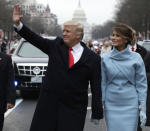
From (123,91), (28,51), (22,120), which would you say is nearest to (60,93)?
(123,91)

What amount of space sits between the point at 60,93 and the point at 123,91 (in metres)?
0.80

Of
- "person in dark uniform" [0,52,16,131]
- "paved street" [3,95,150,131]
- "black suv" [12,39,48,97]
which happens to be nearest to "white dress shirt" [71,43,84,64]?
"person in dark uniform" [0,52,16,131]

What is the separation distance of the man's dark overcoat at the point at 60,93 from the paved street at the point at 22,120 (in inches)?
145

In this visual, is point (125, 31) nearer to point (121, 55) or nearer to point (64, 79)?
point (121, 55)

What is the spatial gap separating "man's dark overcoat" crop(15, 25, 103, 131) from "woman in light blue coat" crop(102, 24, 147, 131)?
0.47 m

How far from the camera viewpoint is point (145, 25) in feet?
247

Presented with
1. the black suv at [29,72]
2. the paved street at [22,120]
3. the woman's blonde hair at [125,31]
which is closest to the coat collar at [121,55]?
the woman's blonde hair at [125,31]

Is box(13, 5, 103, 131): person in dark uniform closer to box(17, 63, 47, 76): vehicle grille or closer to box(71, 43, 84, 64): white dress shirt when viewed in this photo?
box(71, 43, 84, 64): white dress shirt

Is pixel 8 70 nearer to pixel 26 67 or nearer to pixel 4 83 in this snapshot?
pixel 4 83

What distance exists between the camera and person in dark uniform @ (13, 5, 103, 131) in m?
4.51

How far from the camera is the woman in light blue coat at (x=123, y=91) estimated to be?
500cm

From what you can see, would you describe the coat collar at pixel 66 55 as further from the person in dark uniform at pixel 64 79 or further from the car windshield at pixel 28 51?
the car windshield at pixel 28 51

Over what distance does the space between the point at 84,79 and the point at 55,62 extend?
33 centimetres

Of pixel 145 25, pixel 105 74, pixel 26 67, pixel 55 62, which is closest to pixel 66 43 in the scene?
pixel 55 62
